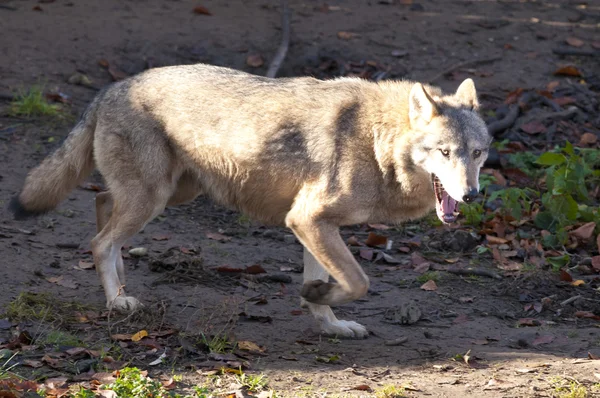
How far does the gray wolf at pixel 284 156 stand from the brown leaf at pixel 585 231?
2313 millimetres

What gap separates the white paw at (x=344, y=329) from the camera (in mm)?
5938

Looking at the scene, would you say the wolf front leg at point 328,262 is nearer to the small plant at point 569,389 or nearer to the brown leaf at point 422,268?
the small plant at point 569,389

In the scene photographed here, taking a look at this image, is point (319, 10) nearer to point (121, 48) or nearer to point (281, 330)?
point (121, 48)

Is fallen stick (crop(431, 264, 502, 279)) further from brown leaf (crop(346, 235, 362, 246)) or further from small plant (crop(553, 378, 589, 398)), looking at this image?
small plant (crop(553, 378, 589, 398))

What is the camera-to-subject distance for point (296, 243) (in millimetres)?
7855

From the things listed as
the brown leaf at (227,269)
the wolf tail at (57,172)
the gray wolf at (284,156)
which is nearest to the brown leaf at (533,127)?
the gray wolf at (284,156)

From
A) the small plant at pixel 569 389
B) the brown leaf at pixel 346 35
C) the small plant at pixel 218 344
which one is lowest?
the small plant at pixel 218 344

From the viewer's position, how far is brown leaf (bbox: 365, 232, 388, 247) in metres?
7.81

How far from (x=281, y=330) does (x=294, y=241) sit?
1.95 metres

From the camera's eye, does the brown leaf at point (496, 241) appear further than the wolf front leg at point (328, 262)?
Yes

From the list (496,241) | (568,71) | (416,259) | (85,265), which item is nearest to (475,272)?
(416,259)

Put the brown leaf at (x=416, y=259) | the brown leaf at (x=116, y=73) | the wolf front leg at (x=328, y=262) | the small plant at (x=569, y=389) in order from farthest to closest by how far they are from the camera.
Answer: the brown leaf at (x=116, y=73), the brown leaf at (x=416, y=259), the wolf front leg at (x=328, y=262), the small plant at (x=569, y=389)

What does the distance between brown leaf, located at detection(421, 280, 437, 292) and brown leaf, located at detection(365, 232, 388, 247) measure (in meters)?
0.91

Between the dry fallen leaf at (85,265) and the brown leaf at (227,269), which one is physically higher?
the brown leaf at (227,269)
